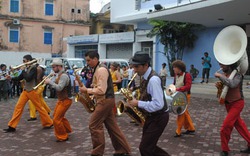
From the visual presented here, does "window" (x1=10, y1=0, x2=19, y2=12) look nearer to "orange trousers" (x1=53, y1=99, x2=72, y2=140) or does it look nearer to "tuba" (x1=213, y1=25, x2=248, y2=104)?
"orange trousers" (x1=53, y1=99, x2=72, y2=140)

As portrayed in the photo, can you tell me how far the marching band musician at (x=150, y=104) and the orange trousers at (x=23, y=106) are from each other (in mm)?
4140

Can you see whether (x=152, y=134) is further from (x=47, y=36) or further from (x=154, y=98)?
(x=47, y=36)

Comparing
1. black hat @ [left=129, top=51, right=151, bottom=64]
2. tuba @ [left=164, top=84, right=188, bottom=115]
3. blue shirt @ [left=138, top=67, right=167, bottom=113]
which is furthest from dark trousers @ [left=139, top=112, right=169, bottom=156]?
tuba @ [left=164, top=84, right=188, bottom=115]

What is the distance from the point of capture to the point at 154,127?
4.41 metres

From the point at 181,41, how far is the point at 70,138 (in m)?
14.2

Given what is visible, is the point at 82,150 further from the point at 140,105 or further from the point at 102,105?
the point at 140,105

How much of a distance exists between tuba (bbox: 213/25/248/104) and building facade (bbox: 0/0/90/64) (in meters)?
31.2

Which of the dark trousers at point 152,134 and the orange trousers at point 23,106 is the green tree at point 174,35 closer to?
the orange trousers at point 23,106

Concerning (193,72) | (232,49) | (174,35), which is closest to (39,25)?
(174,35)

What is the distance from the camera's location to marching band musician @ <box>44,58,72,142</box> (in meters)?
6.75

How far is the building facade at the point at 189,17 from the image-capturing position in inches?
548

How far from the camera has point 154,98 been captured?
4266 millimetres

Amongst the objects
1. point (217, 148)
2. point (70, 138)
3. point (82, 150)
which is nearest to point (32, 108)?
point (70, 138)

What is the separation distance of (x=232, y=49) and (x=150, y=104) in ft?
8.06
